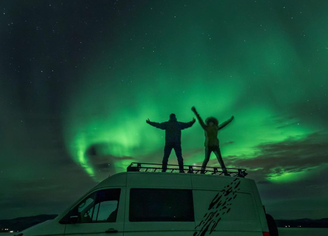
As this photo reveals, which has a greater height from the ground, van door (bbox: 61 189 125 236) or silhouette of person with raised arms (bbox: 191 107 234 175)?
A: silhouette of person with raised arms (bbox: 191 107 234 175)

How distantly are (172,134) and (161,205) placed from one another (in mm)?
3951

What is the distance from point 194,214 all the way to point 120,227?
5.48ft

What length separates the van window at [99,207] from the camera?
5695mm

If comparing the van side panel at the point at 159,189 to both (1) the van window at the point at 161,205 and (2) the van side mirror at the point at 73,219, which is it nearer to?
(1) the van window at the point at 161,205

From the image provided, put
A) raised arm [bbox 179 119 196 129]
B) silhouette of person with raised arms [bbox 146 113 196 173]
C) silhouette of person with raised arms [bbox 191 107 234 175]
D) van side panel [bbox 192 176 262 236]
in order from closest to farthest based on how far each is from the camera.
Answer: van side panel [bbox 192 176 262 236], silhouette of person with raised arms [bbox 146 113 196 173], silhouette of person with raised arms [bbox 191 107 234 175], raised arm [bbox 179 119 196 129]

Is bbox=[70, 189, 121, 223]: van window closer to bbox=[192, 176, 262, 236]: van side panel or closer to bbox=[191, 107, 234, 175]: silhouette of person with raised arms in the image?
bbox=[192, 176, 262, 236]: van side panel

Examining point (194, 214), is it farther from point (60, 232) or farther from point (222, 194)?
point (60, 232)

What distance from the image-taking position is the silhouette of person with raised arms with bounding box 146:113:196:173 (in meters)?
9.48

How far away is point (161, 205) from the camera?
237 inches

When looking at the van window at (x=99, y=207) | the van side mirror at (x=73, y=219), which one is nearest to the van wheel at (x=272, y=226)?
the van window at (x=99, y=207)

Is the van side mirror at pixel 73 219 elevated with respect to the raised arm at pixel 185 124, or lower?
lower

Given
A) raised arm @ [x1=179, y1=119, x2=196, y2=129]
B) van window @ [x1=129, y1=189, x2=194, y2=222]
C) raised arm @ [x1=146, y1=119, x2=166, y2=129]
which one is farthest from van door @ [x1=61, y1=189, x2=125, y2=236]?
raised arm @ [x1=179, y1=119, x2=196, y2=129]

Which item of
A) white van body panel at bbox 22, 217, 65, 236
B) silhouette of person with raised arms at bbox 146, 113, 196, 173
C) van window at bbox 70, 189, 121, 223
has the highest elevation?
silhouette of person with raised arms at bbox 146, 113, 196, 173

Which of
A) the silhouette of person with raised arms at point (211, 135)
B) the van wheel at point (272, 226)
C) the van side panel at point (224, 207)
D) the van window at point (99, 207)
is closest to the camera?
the van window at point (99, 207)
